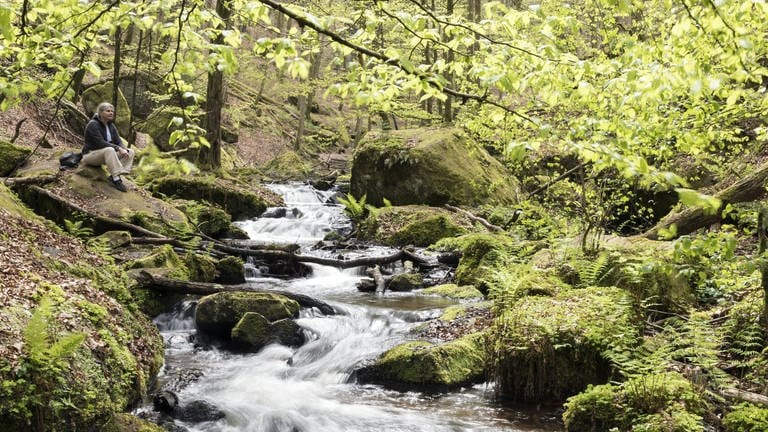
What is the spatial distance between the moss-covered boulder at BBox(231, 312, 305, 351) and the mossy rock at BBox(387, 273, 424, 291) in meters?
3.03

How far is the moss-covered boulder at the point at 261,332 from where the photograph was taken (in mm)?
8023

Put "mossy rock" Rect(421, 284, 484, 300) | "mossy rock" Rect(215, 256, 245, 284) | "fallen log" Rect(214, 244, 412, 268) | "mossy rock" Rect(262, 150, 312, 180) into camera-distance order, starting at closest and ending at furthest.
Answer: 1. "mossy rock" Rect(421, 284, 484, 300)
2. "mossy rock" Rect(215, 256, 245, 284)
3. "fallen log" Rect(214, 244, 412, 268)
4. "mossy rock" Rect(262, 150, 312, 180)

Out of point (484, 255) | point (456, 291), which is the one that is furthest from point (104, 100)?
point (456, 291)

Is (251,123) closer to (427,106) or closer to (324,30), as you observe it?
(427,106)

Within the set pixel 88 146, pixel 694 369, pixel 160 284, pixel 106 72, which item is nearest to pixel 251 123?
pixel 106 72

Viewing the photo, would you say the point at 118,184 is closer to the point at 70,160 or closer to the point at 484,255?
the point at 70,160

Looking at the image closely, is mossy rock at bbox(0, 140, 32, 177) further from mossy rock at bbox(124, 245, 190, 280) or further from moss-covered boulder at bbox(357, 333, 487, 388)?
moss-covered boulder at bbox(357, 333, 487, 388)

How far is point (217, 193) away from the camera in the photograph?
54.4 ft

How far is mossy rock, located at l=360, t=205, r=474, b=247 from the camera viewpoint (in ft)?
48.8

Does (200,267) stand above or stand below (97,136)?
below

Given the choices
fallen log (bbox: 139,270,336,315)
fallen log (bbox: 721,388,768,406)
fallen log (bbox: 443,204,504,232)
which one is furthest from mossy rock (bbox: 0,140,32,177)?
fallen log (bbox: 721,388,768,406)

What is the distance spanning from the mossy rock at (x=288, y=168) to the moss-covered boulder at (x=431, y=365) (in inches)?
725

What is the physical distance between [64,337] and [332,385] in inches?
130

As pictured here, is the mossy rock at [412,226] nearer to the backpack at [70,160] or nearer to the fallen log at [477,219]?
the fallen log at [477,219]
